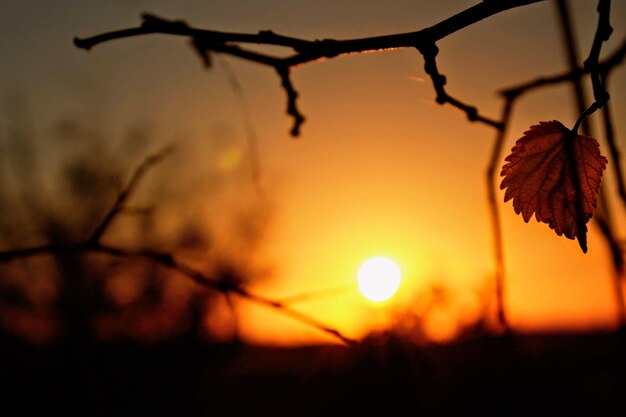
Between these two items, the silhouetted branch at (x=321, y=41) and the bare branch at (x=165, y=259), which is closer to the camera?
the silhouetted branch at (x=321, y=41)

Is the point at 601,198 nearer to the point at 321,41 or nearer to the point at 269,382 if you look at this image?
the point at 321,41

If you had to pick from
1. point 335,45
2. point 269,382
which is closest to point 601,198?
point 335,45

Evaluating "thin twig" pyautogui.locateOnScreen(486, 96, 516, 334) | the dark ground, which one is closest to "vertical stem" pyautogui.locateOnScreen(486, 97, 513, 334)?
"thin twig" pyautogui.locateOnScreen(486, 96, 516, 334)

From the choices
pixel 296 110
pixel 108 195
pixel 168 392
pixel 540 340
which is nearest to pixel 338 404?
pixel 168 392

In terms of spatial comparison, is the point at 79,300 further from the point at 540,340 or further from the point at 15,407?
the point at 540,340

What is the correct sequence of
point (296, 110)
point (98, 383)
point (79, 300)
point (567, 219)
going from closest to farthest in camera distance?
point (567, 219), point (296, 110), point (98, 383), point (79, 300)

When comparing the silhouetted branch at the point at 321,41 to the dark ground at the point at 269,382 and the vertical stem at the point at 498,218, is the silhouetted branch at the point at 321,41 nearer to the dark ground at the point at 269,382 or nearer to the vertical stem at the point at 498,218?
the vertical stem at the point at 498,218

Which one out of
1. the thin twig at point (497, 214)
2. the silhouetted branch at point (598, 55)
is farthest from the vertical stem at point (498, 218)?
the silhouetted branch at point (598, 55)
